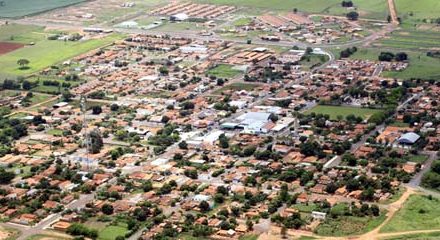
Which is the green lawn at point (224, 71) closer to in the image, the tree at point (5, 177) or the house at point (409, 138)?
the house at point (409, 138)

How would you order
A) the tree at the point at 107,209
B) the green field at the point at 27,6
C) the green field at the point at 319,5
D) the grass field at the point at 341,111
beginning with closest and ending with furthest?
the tree at the point at 107,209
the grass field at the point at 341,111
the green field at the point at 319,5
the green field at the point at 27,6

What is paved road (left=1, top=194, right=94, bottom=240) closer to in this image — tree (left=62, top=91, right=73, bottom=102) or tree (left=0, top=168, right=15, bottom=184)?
tree (left=0, top=168, right=15, bottom=184)

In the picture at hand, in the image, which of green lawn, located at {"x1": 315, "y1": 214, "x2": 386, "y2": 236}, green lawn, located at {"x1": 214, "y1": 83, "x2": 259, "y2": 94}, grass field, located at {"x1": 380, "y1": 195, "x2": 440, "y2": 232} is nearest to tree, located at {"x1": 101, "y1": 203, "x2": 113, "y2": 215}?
green lawn, located at {"x1": 315, "y1": 214, "x2": 386, "y2": 236}

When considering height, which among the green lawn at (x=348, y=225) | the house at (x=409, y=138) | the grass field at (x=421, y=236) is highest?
the house at (x=409, y=138)

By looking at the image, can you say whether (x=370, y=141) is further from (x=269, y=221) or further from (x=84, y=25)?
(x=84, y=25)

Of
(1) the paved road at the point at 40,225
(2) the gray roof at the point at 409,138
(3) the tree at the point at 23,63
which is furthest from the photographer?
(3) the tree at the point at 23,63

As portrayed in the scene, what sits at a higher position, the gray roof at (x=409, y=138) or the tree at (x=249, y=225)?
the gray roof at (x=409, y=138)

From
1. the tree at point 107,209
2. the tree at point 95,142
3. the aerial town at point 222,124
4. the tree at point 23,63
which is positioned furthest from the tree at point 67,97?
the tree at point 107,209
